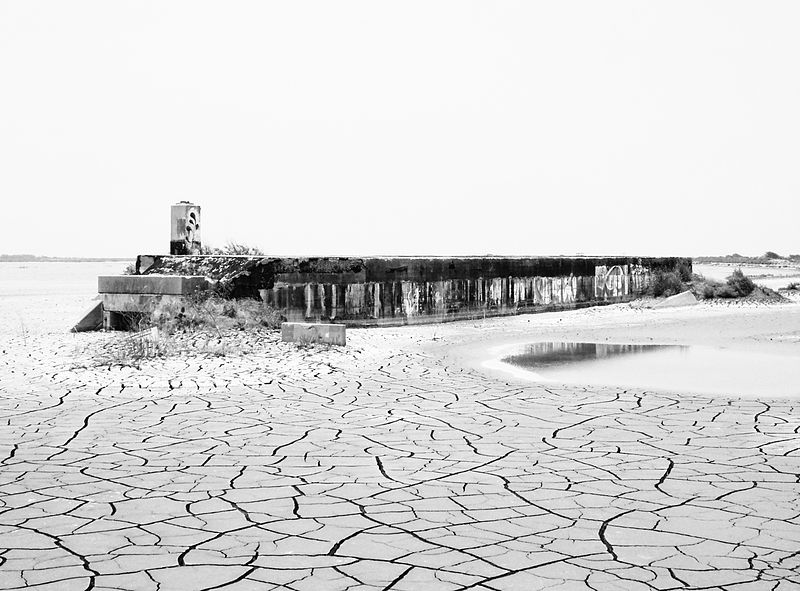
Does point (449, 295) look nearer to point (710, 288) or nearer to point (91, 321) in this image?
point (91, 321)

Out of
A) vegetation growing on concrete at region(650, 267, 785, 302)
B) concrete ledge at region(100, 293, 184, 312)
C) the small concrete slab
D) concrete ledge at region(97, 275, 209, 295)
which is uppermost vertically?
concrete ledge at region(97, 275, 209, 295)

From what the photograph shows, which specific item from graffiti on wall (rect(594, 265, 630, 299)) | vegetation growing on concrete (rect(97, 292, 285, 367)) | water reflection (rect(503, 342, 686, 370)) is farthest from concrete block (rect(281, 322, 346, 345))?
graffiti on wall (rect(594, 265, 630, 299))

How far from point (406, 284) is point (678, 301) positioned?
8.43 meters

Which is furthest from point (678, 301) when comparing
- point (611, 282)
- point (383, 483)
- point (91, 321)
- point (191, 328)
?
point (383, 483)

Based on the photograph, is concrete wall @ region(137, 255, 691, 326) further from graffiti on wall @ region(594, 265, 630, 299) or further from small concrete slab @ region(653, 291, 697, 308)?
small concrete slab @ region(653, 291, 697, 308)

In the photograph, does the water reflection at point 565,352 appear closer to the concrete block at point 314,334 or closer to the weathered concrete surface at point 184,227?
the concrete block at point 314,334

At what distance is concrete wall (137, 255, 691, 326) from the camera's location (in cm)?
1293

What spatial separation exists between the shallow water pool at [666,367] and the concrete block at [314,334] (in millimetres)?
2163

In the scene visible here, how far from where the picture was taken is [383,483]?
16.4ft

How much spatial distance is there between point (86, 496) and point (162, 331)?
260 inches

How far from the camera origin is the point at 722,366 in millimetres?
10125

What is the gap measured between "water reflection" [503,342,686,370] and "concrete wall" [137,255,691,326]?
10.5 feet

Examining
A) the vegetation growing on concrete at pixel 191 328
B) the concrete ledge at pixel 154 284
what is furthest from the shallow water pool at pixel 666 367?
the concrete ledge at pixel 154 284

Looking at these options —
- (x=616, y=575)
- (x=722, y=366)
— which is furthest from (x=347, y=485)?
(x=722, y=366)
